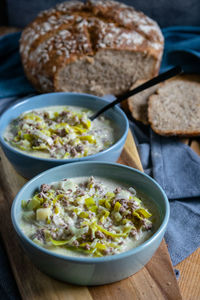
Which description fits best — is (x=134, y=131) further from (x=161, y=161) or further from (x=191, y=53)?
(x=191, y=53)

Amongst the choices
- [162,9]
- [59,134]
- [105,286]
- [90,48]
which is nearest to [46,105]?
[59,134]

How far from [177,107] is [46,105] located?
3.84 ft

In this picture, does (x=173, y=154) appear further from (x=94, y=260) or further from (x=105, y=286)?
(x=94, y=260)

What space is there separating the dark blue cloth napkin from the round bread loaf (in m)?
0.33

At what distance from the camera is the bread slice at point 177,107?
3.01m

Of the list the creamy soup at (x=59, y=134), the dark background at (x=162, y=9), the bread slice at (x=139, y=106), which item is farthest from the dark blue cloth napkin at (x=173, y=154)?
the creamy soup at (x=59, y=134)

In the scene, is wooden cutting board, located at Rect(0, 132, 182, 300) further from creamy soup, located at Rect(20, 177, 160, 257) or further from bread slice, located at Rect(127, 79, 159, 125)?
bread slice, located at Rect(127, 79, 159, 125)

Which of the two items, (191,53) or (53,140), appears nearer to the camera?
(53,140)

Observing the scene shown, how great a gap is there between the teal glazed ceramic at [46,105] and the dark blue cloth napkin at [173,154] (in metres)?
0.37

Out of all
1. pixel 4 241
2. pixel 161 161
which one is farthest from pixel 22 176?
pixel 161 161

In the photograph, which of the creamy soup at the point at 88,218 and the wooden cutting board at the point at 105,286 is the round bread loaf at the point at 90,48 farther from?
the wooden cutting board at the point at 105,286

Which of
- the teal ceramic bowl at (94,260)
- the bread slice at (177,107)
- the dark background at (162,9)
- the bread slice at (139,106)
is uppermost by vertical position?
the teal ceramic bowl at (94,260)

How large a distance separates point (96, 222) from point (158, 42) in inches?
90.7

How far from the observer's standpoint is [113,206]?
1803 mm
